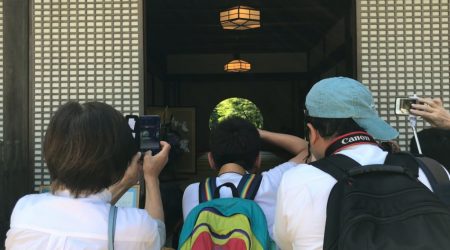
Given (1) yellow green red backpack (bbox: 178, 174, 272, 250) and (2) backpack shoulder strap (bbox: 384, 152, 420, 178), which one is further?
(1) yellow green red backpack (bbox: 178, 174, 272, 250)

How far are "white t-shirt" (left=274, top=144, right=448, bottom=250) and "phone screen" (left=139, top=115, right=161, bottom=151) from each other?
0.78m

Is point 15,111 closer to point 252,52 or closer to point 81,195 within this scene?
point 81,195

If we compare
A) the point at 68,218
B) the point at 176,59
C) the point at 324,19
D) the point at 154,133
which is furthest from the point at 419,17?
the point at 176,59

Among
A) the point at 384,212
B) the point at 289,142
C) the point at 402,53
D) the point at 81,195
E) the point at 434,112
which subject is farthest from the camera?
the point at 402,53

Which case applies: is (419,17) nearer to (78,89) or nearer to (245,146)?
(245,146)

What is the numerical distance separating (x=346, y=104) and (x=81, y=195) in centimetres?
86

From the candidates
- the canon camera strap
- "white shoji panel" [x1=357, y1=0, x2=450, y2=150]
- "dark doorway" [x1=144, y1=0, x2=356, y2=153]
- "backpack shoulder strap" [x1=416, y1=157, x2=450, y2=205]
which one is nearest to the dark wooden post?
"dark doorway" [x1=144, y1=0, x2=356, y2=153]

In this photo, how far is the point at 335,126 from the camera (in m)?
1.48

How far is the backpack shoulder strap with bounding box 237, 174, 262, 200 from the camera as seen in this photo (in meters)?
1.91

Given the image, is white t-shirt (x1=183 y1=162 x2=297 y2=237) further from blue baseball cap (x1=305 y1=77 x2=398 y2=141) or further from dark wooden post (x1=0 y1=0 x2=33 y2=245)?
dark wooden post (x1=0 y1=0 x2=33 y2=245)

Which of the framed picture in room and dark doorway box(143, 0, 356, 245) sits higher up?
dark doorway box(143, 0, 356, 245)

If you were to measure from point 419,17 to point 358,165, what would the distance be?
7.00ft

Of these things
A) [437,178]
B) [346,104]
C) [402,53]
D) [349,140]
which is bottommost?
[437,178]

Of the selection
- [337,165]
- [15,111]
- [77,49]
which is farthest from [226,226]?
[15,111]
